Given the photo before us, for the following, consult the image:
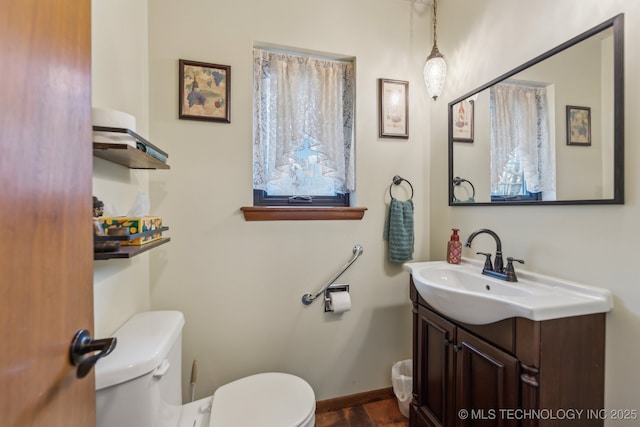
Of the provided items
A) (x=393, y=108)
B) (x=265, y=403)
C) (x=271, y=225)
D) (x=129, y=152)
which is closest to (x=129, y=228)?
(x=129, y=152)

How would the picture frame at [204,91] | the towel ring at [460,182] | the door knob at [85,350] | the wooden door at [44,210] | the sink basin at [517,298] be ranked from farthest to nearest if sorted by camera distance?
the towel ring at [460,182] < the picture frame at [204,91] < the sink basin at [517,298] < the door knob at [85,350] < the wooden door at [44,210]

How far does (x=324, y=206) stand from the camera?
179cm

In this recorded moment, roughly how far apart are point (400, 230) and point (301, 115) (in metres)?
0.93

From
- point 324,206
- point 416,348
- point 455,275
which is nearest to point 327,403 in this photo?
point 416,348

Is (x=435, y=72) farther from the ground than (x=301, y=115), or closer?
farther from the ground

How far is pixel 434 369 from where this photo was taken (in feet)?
4.51

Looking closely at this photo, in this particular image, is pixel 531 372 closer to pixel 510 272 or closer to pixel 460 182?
pixel 510 272

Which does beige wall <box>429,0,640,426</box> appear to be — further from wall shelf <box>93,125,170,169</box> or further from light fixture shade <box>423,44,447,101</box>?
wall shelf <box>93,125,170,169</box>

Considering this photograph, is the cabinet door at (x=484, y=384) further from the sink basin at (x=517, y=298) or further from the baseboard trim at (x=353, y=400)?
the baseboard trim at (x=353, y=400)

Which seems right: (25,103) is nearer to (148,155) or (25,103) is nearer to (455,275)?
(148,155)

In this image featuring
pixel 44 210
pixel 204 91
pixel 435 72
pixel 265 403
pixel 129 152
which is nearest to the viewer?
pixel 44 210

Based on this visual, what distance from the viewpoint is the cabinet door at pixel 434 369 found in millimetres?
1255

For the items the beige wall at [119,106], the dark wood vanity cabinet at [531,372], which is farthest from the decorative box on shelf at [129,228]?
the dark wood vanity cabinet at [531,372]

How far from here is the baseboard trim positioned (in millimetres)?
1680
